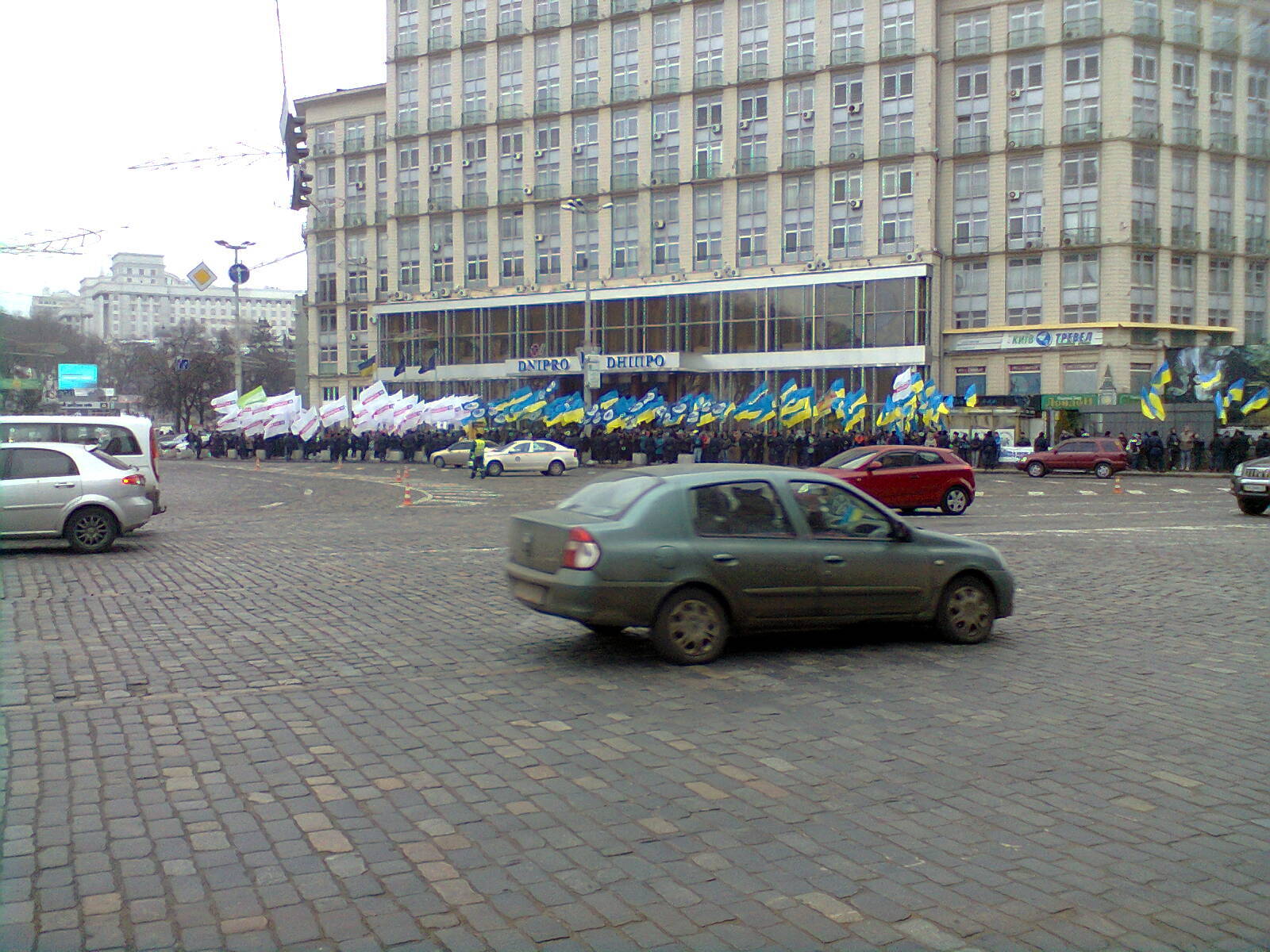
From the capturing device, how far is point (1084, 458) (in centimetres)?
3909

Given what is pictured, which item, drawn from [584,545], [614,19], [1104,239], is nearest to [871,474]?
A: [584,545]

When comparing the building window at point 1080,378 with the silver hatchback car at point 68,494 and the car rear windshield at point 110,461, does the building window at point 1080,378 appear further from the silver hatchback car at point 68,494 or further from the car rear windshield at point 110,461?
the silver hatchback car at point 68,494

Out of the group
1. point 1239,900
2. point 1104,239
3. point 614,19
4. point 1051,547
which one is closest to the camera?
point 1239,900

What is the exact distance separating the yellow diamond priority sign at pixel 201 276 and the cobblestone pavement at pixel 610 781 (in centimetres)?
3187

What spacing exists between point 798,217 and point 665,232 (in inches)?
324

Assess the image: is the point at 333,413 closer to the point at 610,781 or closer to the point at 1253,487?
the point at 1253,487

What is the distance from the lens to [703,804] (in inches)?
203

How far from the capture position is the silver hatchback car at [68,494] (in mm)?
14289

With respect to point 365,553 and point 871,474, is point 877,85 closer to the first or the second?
point 871,474

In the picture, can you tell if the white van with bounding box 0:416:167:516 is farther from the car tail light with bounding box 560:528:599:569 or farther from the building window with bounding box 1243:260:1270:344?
the building window with bounding box 1243:260:1270:344

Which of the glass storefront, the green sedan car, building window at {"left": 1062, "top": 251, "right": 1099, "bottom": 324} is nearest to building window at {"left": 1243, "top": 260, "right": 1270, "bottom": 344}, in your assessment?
building window at {"left": 1062, "top": 251, "right": 1099, "bottom": 324}

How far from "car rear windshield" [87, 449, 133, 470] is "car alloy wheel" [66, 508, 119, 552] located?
0.64 metres

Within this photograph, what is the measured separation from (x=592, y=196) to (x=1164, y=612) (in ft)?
198

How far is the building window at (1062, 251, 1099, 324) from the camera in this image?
56.2 m
